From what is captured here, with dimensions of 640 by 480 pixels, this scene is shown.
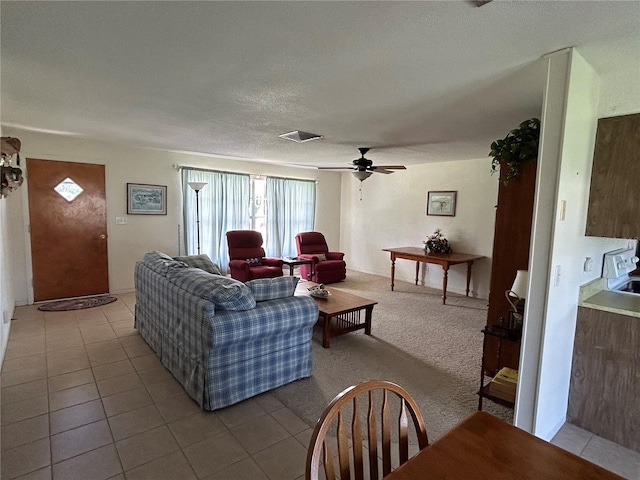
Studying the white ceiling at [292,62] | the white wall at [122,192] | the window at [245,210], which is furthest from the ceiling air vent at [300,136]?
the white wall at [122,192]

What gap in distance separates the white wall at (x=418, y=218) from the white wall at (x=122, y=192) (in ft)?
9.88

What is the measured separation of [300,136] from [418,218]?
134 inches

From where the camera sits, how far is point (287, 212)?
7.18m

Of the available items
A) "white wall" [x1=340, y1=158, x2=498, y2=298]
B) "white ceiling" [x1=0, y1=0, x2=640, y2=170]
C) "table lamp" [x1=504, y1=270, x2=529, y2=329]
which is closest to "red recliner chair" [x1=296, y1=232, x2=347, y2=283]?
"white wall" [x1=340, y1=158, x2=498, y2=298]

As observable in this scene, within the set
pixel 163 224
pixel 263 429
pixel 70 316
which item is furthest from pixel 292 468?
pixel 163 224

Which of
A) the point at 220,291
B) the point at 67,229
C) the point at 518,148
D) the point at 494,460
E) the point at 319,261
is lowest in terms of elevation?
the point at 319,261

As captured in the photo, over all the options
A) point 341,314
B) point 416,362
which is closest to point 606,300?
point 416,362

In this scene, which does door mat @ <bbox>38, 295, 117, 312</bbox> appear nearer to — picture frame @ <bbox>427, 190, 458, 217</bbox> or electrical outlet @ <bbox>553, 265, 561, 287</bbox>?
electrical outlet @ <bbox>553, 265, 561, 287</bbox>

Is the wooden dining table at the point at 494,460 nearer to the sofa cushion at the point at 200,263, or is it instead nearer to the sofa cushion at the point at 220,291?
the sofa cushion at the point at 220,291

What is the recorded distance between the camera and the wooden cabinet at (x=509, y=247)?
267 centimetres

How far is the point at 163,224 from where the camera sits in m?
5.60

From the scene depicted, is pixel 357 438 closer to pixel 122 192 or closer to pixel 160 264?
pixel 160 264

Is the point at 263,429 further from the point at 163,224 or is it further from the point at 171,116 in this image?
the point at 163,224

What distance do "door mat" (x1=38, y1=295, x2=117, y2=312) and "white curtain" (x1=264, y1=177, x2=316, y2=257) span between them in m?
2.98
